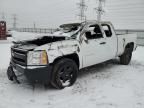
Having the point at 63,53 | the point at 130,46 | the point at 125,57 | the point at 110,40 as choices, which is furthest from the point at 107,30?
the point at 63,53

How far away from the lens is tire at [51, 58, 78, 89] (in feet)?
14.8

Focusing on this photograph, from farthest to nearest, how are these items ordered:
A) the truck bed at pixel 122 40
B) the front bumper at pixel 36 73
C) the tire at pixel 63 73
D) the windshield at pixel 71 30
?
the truck bed at pixel 122 40, the windshield at pixel 71 30, the tire at pixel 63 73, the front bumper at pixel 36 73

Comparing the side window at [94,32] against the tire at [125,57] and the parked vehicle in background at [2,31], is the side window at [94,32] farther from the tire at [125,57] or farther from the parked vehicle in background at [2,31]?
the parked vehicle in background at [2,31]

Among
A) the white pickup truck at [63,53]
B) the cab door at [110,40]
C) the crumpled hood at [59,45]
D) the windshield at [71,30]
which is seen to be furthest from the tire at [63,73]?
the cab door at [110,40]

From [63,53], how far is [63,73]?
0.52 meters

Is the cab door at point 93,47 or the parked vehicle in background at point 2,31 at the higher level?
the parked vehicle in background at point 2,31

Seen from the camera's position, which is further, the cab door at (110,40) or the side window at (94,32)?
the cab door at (110,40)

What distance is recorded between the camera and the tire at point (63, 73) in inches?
177

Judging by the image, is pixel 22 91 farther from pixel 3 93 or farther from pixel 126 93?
pixel 126 93

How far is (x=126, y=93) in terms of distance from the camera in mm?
4488

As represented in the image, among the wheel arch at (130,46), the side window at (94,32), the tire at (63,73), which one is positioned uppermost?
the side window at (94,32)

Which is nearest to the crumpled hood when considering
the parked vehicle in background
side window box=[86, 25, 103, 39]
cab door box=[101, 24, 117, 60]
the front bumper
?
the front bumper

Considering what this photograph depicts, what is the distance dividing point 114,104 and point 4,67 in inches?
183

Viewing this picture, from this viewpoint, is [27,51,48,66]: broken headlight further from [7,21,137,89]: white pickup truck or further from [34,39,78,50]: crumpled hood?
[34,39,78,50]: crumpled hood
